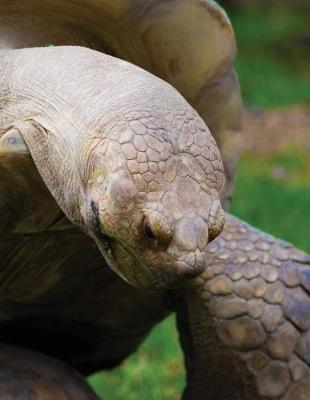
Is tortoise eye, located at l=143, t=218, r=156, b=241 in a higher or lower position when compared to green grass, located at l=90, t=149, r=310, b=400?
higher

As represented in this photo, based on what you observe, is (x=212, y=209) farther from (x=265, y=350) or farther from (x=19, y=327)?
(x=19, y=327)

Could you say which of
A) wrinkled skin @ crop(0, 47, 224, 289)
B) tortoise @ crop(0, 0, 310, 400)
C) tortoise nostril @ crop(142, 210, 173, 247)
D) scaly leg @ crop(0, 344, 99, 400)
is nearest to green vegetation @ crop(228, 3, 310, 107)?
tortoise @ crop(0, 0, 310, 400)

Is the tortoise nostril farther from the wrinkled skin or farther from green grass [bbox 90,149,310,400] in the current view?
green grass [bbox 90,149,310,400]

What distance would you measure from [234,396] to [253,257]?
1.02 ft

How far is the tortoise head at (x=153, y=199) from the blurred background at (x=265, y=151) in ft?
5.27

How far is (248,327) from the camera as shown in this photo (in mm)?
2316

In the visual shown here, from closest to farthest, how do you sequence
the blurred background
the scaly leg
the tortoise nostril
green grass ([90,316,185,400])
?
the tortoise nostril
the scaly leg
green grass ([90,316,185,400])
the blurred background

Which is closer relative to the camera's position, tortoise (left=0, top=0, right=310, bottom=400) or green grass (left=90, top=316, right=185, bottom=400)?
tortoise (left=0, top=0, right=310, bottom=400)

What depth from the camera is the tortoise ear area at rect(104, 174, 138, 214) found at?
4.98 feet

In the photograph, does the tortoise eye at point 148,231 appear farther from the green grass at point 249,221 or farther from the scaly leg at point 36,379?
the green grass at point 249,221

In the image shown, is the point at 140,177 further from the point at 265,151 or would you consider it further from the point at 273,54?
the point at 273,54

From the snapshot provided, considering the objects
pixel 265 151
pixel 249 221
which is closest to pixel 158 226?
pixel 249 221

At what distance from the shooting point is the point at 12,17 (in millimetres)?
2115

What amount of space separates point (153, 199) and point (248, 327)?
2.84ft
